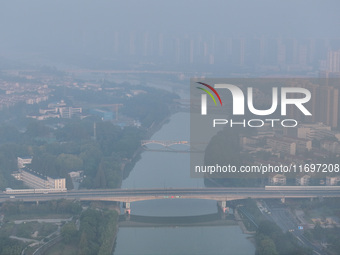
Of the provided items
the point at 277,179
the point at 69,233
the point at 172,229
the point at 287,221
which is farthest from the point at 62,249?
the point at 277,179

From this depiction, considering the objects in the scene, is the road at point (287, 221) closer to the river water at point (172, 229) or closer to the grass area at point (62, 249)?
the river water at point (172, 229)

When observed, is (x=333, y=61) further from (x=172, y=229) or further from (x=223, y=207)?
(x=172, y=229)

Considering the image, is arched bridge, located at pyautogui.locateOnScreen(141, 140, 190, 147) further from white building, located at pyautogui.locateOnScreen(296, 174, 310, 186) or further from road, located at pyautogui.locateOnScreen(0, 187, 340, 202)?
road, located at pyautogui.locateOnScreen(0, 187, 340, 202)

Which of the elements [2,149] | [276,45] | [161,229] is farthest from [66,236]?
[276,45]

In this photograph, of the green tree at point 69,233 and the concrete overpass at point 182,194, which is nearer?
the green tree at point 69,233

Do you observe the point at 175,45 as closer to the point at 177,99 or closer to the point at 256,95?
the point at 177,99

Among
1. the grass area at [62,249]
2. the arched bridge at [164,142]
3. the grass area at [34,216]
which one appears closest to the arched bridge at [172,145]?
the arched bridge at [164,142]
